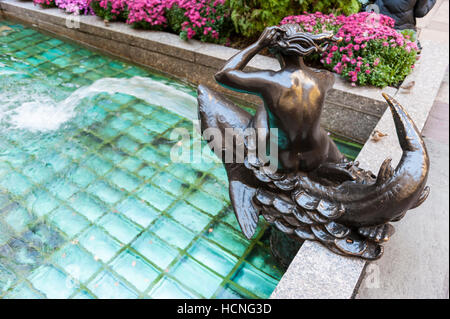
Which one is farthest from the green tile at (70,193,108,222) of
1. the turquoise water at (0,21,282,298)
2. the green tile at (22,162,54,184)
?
the green tile at (22,162,54,184)

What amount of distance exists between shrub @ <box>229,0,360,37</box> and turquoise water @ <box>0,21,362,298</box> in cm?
124

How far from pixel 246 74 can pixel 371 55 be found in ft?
8.48

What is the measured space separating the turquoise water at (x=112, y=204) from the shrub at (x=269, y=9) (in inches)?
48.8

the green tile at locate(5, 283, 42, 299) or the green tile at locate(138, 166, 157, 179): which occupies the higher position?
the green tile at locate(138, 166, 157, 179)

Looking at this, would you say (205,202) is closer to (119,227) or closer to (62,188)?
(119,227)

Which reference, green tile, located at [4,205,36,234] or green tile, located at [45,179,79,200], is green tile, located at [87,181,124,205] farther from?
green tile, located at [4,205,36,234]

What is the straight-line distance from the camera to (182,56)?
16.3ft

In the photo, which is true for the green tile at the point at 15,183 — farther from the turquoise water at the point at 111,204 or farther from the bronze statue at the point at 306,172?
the bronze statue at the point at 306,172

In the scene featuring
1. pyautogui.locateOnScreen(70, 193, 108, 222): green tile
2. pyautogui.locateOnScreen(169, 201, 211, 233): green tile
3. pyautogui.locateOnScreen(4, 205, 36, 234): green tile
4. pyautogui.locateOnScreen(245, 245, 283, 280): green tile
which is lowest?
pyautogui.locateOnScreen(4, 205, 36, 234): green tile

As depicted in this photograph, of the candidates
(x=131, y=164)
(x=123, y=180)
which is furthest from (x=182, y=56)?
(x=123, y=180)

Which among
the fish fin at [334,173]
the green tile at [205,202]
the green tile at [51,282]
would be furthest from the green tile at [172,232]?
the fish fin at [334,173]

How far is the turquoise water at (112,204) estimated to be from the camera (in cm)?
252

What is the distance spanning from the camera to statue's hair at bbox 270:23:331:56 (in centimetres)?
182
